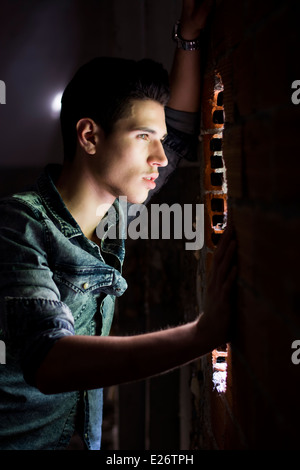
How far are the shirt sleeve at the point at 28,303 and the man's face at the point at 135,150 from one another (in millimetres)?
368

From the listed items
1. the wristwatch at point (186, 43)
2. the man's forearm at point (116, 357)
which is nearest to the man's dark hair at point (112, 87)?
the wristwatch at point (186, 43)

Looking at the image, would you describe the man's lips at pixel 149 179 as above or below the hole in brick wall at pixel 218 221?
above

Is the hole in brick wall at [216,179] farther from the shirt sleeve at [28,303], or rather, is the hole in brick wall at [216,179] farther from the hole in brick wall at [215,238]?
the shirt sleeve at [28,303]

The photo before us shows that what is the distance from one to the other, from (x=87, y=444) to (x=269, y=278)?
1.15 metres

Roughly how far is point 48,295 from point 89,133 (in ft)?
1.99

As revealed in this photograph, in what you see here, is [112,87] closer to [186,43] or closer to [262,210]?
[186,43]

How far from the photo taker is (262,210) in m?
0.75

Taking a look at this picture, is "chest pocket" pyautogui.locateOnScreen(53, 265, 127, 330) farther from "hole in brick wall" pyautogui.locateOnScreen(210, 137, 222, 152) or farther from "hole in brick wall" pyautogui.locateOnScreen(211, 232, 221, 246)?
"hole in brick wall" pyautogui.locateOnScreen(210, 137, 222, 152)

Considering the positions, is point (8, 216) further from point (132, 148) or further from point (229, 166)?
point (229, 166)

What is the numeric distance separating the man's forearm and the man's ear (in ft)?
2.29

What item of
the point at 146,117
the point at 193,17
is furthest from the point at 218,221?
the point at 193,17

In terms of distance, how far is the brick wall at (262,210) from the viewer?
0.62m
